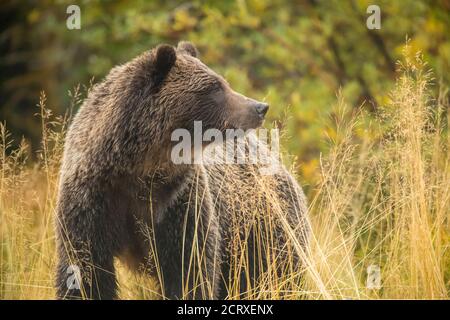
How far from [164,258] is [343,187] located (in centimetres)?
129

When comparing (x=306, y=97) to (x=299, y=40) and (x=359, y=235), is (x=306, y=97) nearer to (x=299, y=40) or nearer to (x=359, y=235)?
(x=299, y=40)

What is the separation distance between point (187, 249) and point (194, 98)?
1037 millimetres

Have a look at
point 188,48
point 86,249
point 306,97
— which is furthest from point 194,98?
point 306,97

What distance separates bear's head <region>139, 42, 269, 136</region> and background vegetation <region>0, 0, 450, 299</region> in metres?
0.45

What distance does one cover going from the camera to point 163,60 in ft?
17.7

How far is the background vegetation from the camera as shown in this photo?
5.27m

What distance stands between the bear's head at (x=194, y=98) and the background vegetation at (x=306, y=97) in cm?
45

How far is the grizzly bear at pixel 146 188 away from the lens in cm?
515

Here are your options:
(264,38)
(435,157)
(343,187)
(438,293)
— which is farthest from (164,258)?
(264,38)

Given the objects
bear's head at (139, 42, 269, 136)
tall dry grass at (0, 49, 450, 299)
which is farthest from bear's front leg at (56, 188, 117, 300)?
bear's head at (139, 42, 269, 136)

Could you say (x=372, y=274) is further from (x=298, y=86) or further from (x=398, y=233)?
(x=298, y=86)

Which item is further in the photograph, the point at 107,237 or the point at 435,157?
the point at 435,157

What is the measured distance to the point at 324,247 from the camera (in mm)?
5094

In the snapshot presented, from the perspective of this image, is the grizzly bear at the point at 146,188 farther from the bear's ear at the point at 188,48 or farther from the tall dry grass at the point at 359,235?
the bear's ear at the point at 188,48
